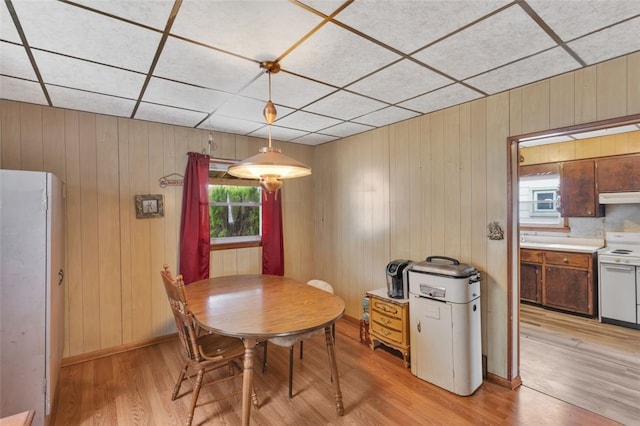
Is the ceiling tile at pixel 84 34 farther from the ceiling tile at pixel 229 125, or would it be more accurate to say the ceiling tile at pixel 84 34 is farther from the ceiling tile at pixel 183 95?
the ceiling tile at pixel 229 125

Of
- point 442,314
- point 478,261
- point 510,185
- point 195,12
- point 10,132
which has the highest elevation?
point 195,12

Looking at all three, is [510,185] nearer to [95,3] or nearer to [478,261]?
[478,261]

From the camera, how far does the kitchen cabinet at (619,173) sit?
3.75 meters

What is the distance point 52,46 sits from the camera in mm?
1786

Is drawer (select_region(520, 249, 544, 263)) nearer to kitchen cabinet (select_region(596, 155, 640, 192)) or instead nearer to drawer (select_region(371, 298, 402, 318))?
kitchen cabinet (select_region(596, 155, 640, 192))

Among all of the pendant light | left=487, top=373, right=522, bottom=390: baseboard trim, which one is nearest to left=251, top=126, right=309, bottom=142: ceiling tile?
the pendant light

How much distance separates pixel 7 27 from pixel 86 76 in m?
0.62

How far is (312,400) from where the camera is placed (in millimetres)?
2389

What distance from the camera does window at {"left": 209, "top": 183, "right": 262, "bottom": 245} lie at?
12.8 feet

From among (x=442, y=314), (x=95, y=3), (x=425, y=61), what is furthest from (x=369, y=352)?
(x=95, y=3)

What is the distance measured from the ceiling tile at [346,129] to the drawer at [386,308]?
6.54ft

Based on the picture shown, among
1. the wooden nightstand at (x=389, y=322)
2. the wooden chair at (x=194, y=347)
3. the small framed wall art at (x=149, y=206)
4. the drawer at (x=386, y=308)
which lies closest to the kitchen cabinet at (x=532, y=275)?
the wooden nightstand at (x=389, y=322)

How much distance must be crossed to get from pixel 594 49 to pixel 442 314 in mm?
2093

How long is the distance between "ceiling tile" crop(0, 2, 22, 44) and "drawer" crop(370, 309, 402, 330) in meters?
3.37
